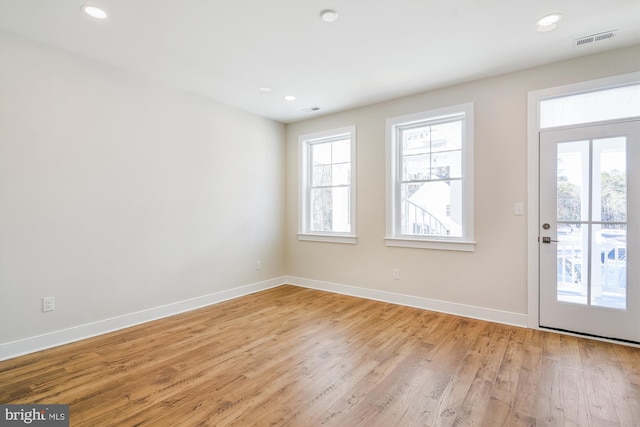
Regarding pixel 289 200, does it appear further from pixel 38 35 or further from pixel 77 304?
pixel 38 35

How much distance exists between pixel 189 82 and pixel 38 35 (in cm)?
130

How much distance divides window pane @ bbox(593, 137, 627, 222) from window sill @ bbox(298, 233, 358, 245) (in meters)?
2.69

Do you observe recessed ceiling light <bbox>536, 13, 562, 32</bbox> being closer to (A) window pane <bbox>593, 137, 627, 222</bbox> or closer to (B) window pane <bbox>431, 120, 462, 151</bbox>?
(A) window pane <bbox>593, 137, 627, 222</bbox>

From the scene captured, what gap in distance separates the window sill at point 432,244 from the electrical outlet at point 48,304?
364cm

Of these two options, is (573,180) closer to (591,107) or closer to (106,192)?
(591,107)

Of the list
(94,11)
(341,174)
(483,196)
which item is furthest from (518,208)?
(94,11)

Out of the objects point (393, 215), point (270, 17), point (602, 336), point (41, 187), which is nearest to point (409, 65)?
point (270, 17)

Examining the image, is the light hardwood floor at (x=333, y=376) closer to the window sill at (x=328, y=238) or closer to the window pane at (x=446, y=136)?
the window sill at (x=328, y=238)

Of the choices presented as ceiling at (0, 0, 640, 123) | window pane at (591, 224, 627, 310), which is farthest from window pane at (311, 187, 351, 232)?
window pane at (591, 224, 627, 310)

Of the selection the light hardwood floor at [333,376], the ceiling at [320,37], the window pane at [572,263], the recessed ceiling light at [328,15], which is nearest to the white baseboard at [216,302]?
the light hardwood floor at [333,376]

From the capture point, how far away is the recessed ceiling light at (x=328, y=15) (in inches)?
90.1

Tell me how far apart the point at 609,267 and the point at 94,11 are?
192 inches

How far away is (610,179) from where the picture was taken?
Answer: 111 inches
